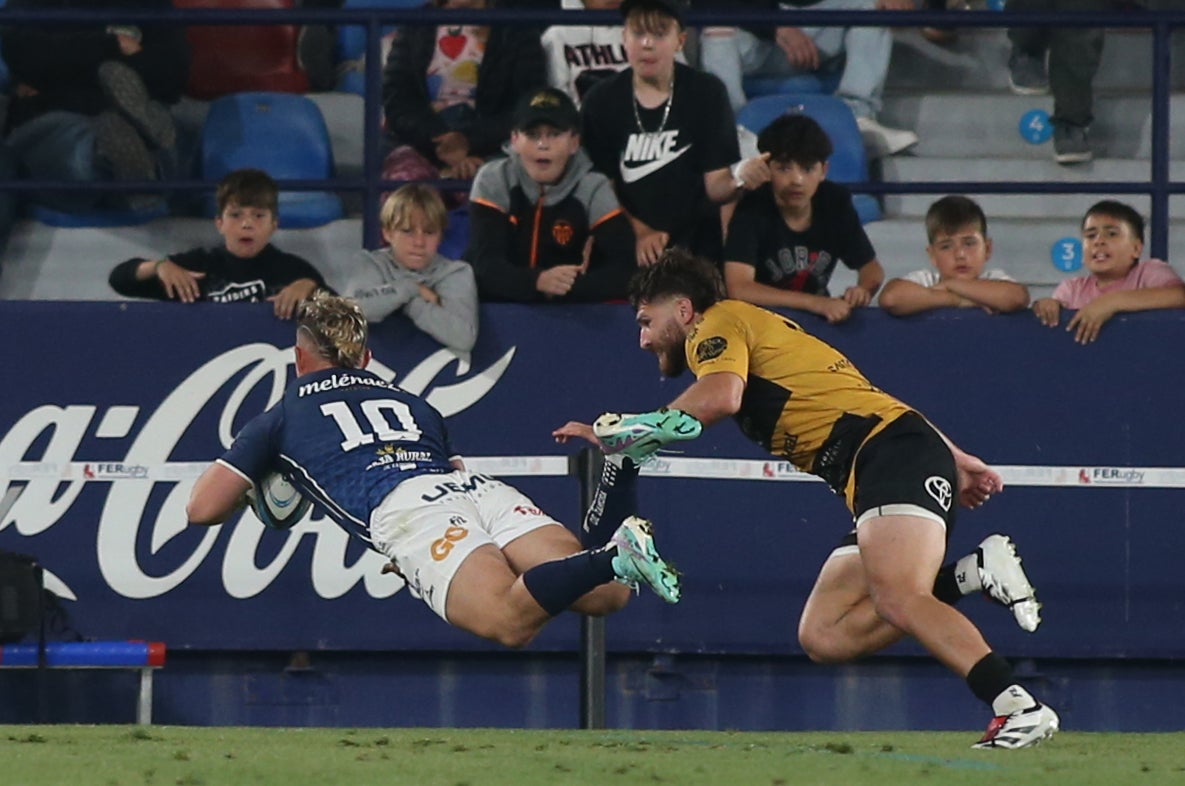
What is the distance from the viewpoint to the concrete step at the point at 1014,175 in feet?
42.8

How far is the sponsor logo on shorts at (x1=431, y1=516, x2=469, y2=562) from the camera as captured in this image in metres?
8.29

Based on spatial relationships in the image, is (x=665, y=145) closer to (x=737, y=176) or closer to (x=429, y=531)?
(x=737, y=176)

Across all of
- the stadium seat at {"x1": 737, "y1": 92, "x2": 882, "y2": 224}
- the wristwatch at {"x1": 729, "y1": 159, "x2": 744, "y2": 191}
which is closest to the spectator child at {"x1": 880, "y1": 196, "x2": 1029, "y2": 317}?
the wristwatch at {"x1": 729, "y1": 159, "x2": 744, "y2": 191}

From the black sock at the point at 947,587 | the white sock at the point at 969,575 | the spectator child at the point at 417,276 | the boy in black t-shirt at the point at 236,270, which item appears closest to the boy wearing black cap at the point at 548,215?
the spectator child at the point at 417,276

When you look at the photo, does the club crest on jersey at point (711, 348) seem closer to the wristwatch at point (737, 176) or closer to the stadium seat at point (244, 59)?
the wristwatch at point (737, 176)

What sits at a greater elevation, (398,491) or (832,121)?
(832,121)

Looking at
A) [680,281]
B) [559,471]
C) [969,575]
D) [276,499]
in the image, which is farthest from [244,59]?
[969,575]

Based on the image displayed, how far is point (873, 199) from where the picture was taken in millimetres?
12891

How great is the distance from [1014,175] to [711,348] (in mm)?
5447

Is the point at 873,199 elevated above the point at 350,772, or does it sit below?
above

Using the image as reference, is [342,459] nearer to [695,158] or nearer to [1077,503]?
[695,158]

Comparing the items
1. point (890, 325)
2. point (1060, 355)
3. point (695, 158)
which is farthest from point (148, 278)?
point (1060, 355)

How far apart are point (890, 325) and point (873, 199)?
1.94 m

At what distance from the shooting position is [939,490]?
820cm
